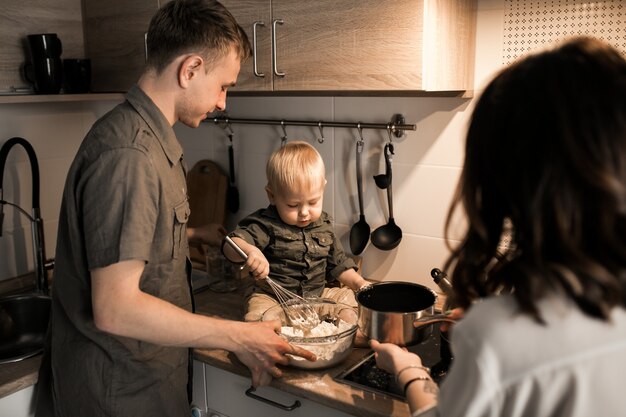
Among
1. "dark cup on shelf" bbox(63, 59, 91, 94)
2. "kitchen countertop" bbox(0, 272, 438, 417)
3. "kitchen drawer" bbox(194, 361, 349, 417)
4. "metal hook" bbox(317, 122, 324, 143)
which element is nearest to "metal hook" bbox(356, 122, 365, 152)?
"metal hook" bbox(317, 122, 324, 143)

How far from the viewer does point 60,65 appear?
1963 mm

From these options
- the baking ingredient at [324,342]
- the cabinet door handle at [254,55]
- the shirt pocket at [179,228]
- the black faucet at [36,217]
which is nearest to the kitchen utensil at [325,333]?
the baking ingredient at [324,342]

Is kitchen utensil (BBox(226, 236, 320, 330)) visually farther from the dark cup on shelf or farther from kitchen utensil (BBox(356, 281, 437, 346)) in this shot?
the dark cup on shelf

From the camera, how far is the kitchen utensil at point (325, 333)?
1.37 m

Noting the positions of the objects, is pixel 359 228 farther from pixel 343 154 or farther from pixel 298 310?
pixel 298 310

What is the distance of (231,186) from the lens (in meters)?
2.18

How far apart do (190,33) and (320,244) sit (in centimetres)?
72

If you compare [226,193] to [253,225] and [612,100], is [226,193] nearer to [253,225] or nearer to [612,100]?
[253,225]

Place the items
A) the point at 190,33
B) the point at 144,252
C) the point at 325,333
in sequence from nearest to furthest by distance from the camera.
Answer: the point at 144,252, the point at 190,33, the point at 325,333

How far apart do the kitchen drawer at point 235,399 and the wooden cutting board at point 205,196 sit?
621 millimetres

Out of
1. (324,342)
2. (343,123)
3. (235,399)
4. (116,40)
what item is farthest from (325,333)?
(116,40)

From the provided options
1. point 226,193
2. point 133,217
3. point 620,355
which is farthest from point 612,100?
point 226,193

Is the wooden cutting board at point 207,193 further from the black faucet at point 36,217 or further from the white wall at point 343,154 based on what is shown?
the black faucet at point 36,217

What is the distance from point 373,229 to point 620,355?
4.15 ft
